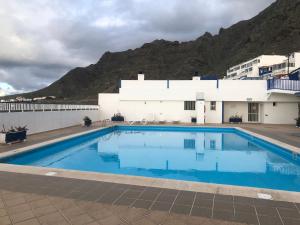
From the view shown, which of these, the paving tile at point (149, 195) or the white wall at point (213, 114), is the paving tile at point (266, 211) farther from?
the white wall at point (213, 114)

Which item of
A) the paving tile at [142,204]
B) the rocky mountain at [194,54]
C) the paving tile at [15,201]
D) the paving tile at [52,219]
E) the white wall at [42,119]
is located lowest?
the paving tile at [52,219]

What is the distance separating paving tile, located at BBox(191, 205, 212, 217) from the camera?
11.0 ft

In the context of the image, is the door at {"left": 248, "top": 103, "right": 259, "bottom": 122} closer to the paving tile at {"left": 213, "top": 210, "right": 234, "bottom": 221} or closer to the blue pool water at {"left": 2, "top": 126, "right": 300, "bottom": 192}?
the blue pool water at {"left": 2, "top": 126, "right": 300, "bottom": 192}

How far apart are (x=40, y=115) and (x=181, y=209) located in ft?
35.7

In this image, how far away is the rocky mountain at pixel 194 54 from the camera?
226ft

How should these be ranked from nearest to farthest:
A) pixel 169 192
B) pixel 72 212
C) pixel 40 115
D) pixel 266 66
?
pixel 72 212
pixel 169 192
pixel 40 115
pixel 266 66

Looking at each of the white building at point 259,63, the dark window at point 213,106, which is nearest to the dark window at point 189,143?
the dark window at point 213,106

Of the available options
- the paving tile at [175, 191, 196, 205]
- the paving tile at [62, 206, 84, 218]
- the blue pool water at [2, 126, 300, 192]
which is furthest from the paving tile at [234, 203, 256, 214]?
the blue pool water at [2, 126, 300, 192]

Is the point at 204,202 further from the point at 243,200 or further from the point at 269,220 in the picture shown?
the point at 269,220

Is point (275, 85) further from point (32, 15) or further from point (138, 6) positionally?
point (32, 15)

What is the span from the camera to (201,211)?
3426 millimetres

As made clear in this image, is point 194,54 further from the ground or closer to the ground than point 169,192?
further from the ground

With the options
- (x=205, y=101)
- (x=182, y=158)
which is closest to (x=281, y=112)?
(x=205, y=101)

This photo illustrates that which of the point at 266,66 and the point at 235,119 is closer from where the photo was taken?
the point at 235,119
